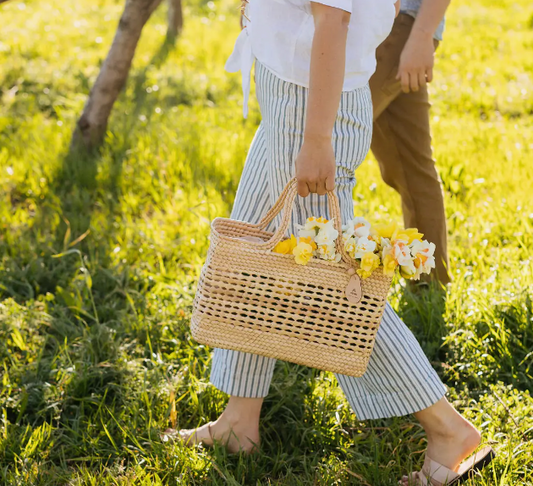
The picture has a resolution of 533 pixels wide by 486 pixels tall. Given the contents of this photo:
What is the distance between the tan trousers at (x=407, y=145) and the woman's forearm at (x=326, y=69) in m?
0.78

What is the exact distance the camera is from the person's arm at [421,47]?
88.9 inches

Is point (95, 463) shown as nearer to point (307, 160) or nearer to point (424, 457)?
point (424, 457)

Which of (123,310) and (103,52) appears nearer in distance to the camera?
(123,310)

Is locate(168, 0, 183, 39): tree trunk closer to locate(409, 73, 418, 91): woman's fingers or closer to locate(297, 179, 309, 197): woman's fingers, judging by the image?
locate(409, 73, 418, 91): woman's fingers

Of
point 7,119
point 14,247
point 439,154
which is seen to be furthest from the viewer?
point 7,119

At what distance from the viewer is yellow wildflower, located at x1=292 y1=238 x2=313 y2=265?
1.75 m

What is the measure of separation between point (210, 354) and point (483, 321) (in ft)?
3.33

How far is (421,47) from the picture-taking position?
228 cm

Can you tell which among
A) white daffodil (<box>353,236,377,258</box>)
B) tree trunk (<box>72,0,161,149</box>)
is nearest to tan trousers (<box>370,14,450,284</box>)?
white daffodil (<box>353,236,377,258</box>)

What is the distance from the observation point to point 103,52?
20.9ft

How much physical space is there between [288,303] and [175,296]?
1179mm

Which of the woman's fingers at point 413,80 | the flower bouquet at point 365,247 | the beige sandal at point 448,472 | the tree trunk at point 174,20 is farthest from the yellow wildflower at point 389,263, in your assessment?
the tree trunk at point 174,20

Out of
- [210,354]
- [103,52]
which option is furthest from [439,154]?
[103,52]

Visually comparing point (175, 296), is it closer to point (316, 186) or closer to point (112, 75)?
point (316, 186)
